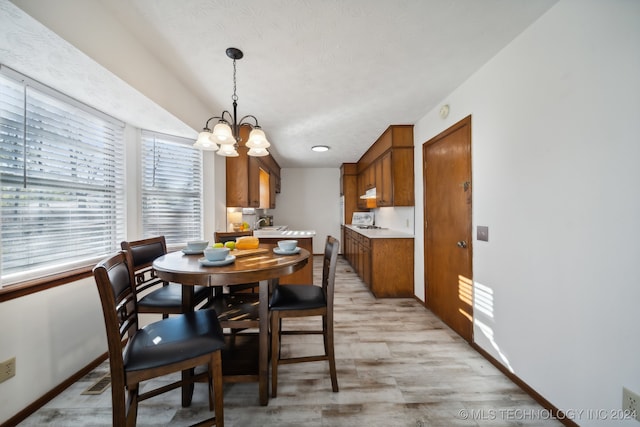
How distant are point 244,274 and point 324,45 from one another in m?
1.74

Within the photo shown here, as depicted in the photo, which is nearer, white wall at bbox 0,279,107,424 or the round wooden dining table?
the round wooden dining table

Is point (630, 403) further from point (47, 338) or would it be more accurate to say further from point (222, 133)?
point (47, 338)

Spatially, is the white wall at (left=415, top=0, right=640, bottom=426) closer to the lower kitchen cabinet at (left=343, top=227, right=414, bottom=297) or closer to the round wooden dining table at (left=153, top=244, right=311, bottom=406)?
the lower kitchen cabinet at (left=343, top=227, right=414, bottom=297)

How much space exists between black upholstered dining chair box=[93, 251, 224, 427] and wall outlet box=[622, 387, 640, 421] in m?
1.95

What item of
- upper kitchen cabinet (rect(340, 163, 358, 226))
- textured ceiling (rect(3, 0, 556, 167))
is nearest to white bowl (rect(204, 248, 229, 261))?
textured ceiling (rect(3, 0, 556, 167))

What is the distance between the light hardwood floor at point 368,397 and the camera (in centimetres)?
141

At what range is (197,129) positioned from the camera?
8.76ft

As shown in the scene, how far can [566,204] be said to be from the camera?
1.38 meters

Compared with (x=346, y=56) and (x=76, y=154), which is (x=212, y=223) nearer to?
(x=76, y=154)

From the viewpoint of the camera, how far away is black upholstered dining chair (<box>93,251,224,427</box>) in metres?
0.99

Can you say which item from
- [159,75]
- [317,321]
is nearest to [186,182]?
[159,75]

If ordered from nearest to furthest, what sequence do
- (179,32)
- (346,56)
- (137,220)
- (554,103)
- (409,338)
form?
(554,103), (179,32), (346,56), (409,338), (137,220)

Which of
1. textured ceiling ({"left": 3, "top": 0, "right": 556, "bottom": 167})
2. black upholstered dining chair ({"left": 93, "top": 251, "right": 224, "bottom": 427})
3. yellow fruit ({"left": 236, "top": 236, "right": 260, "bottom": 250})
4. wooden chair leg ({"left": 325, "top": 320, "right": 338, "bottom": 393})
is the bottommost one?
wooden chair leg ({"left": 325, "top": 320, "right": 338, "bottom": 393})

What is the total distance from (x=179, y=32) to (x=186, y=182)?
1.77 m
